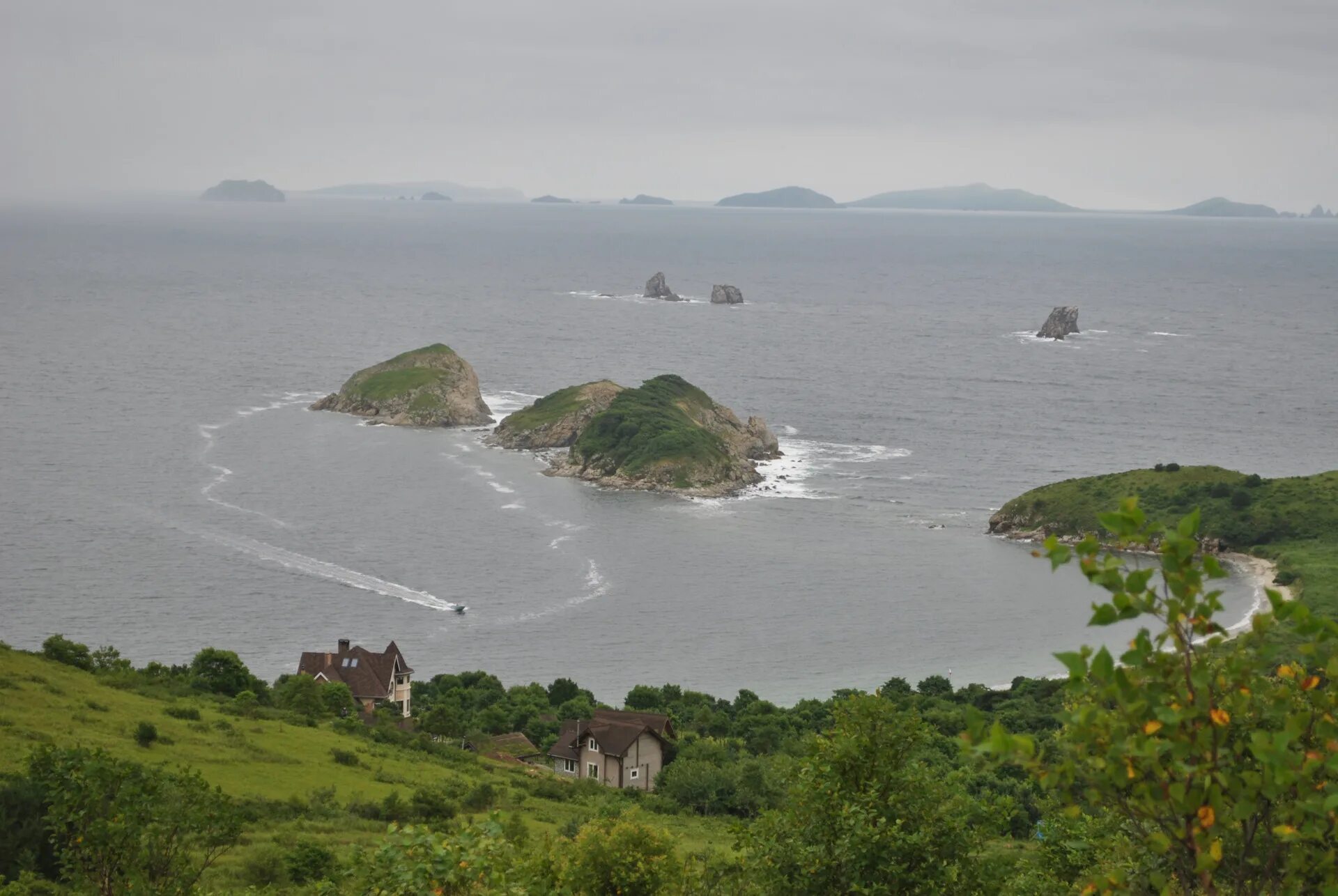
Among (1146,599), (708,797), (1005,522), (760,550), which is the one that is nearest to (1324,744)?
(1146,599)

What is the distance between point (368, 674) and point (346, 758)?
15478 mm

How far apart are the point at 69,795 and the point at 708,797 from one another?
1137 inches

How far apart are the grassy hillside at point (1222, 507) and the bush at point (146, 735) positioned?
62.5m

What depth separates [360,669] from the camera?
5584 cm

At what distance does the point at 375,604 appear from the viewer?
73.6m

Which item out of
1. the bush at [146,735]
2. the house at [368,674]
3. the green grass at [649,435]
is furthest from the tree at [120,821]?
the green grass at [649,435]

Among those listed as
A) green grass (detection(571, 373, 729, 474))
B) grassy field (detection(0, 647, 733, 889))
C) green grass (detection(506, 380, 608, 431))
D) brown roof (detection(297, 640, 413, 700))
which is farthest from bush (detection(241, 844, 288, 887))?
green grass (detection(506, 380, 608, 431))

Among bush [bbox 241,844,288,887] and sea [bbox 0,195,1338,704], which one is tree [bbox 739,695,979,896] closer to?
bush [bbox 241,844,288,887]

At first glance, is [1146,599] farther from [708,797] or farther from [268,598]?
[268,598]

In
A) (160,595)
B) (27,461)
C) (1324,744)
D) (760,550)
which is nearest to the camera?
(1324,744)

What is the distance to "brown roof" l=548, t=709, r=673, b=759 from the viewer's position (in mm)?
46594

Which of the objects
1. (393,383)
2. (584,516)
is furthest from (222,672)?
(393,383)

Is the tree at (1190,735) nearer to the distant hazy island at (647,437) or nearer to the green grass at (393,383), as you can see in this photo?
the distant hazy island at (647,437)

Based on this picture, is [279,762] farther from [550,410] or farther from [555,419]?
[550,410]
